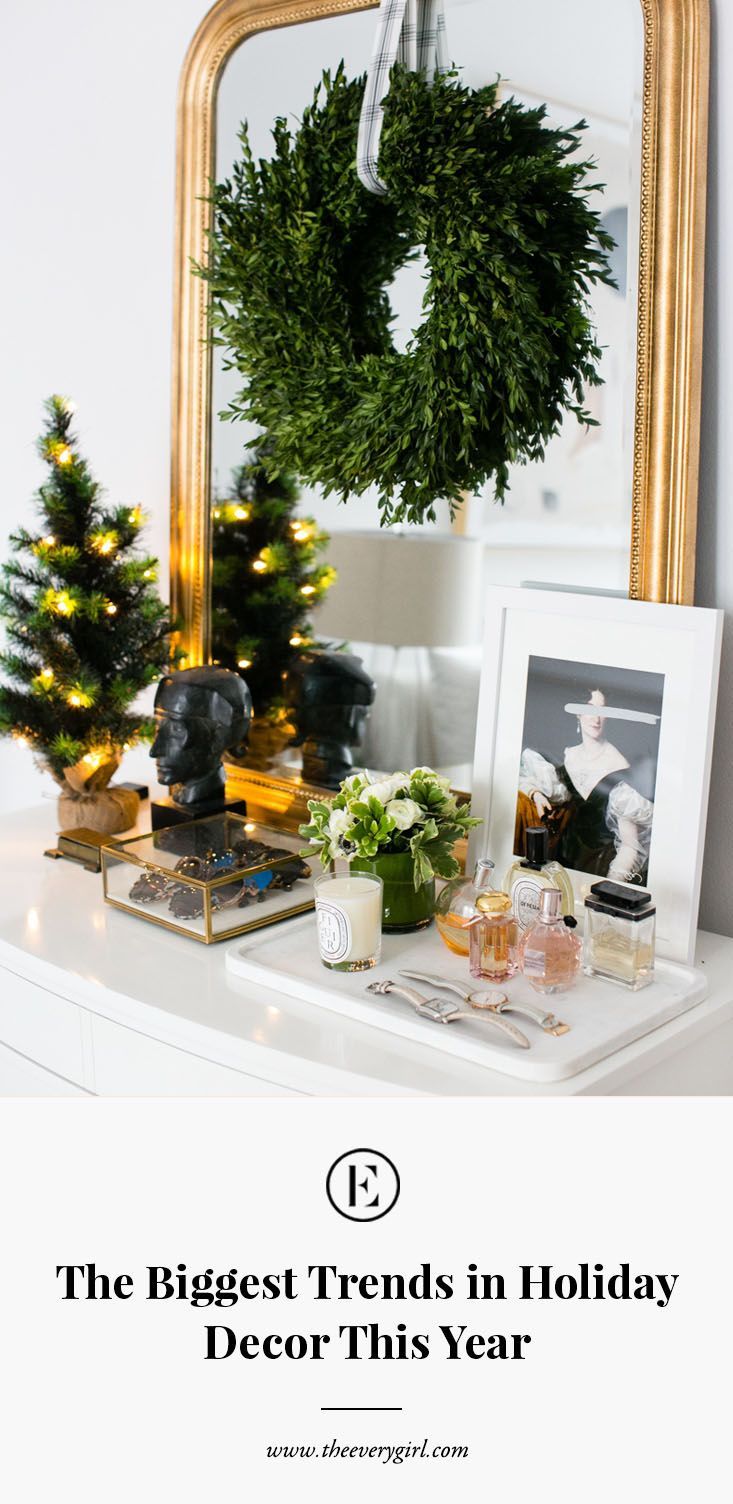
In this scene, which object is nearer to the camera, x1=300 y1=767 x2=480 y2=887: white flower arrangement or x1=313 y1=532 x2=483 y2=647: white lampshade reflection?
x1=300 y1=767 x2=480 y2=887: white flower arrangement

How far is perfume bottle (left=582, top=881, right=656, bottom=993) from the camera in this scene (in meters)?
1.16

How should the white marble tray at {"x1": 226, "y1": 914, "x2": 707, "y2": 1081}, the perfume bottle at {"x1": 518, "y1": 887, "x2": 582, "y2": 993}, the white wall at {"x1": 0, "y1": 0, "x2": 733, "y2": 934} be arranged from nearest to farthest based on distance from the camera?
the white marble tray at {"x1": 226, "y1": 914, "x2": 707, "y2": 1081} → the perfume bottle at {"x1": 518, "y1": 887, "x2": 582, "y2": 993} → the white wall at {"x1": 0, "y1": 0, "x2": 733, "y2": 934}

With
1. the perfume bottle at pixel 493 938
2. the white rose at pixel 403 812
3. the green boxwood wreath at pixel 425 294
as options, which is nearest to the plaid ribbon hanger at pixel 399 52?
the green boxwood wreath at pixel 425 294

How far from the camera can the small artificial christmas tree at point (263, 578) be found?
5.22 feet

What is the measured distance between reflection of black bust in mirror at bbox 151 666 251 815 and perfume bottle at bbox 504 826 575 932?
17.3 inches

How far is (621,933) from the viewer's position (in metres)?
1.17

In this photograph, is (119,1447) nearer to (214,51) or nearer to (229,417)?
(229,417)

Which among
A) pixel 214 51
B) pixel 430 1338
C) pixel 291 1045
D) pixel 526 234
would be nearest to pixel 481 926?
pixel 291 1045

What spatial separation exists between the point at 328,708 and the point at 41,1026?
0.51 m

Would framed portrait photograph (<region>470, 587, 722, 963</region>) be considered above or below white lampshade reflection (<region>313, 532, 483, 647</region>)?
below

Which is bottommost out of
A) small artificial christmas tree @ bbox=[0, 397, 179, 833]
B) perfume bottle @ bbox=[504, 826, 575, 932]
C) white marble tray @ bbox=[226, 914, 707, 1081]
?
white marble tray @ bbox=[226, 914, 707, 1081]

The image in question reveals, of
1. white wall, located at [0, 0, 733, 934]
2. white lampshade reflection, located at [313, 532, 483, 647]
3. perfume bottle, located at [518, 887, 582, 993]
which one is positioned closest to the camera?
perfume bottle, located at [518, 887, 582, 993]

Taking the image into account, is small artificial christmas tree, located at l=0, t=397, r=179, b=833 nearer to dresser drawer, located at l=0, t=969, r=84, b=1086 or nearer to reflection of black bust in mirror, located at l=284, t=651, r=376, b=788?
reflection of black bust in mirror, located at l=284, t=651, r=376, b=788

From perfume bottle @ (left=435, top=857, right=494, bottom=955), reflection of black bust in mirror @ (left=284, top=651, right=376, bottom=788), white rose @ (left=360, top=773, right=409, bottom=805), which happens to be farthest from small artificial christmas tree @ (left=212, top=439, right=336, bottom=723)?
perfume bottle @ (left=435, top=857, right=494, bottom=955)
